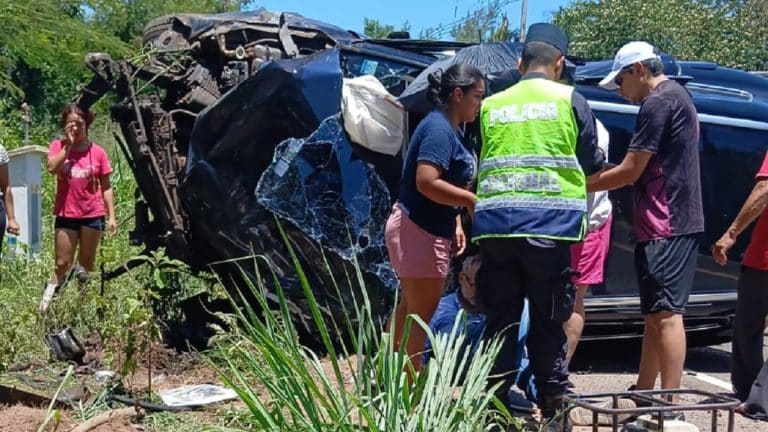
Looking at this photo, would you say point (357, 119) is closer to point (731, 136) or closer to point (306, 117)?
point (306, 117)

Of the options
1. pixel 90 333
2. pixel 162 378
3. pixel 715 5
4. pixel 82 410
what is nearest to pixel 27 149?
pixel 90 333

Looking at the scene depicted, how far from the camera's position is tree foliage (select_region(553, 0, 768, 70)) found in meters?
27.4

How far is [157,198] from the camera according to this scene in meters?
6.47

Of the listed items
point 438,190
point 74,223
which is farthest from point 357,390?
point 74,223

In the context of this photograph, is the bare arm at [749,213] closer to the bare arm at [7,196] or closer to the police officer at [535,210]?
the police officer at [535,210]

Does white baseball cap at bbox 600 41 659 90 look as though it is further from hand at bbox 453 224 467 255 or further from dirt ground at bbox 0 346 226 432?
dirt ground at bbox 0 346 226 432

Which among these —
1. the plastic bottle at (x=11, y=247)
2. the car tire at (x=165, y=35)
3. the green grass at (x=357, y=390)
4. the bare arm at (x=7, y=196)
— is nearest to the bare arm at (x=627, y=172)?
the green grass at (x=357, y=390)

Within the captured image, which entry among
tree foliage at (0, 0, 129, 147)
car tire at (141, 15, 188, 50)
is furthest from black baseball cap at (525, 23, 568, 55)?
tree foliage at (0, 0, 129, 147)

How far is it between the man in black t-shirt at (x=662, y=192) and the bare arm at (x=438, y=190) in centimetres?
59

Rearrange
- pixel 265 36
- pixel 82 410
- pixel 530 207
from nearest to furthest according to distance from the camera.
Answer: pixel 530 207 < pixel 82 410 < pixel 265 36

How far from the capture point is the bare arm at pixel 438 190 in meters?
4.70

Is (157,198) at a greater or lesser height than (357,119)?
lesser

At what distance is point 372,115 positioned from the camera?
19.3ft

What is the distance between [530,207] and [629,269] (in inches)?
83.5
